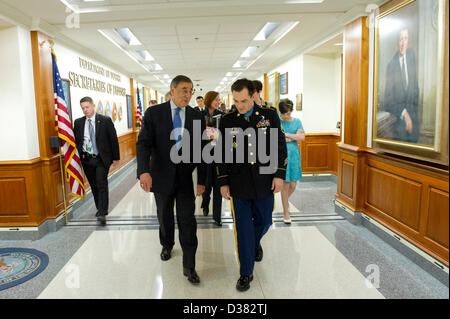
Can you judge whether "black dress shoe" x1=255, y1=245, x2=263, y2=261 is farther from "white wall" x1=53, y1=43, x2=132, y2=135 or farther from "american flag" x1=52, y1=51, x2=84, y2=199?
"white wall" x1=53, y1=43, x2=132, y2=135

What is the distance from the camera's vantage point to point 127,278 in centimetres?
277

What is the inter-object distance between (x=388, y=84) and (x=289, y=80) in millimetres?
4773

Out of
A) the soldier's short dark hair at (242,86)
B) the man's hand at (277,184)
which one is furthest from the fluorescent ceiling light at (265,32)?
the man's hand at (277,184)

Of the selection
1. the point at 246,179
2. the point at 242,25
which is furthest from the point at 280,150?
the point at 242,25

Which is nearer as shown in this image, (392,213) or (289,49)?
(392,213)

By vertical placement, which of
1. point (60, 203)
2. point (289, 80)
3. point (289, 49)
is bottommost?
point (60, 203)

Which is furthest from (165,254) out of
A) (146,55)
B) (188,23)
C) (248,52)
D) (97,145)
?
(248,52)

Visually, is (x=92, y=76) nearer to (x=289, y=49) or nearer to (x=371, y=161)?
(x=289, y=49)

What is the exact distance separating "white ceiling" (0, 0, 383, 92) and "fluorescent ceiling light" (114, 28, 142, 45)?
13 centimetres

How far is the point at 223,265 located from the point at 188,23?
341 cm

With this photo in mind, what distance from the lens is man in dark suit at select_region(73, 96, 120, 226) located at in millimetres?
4371

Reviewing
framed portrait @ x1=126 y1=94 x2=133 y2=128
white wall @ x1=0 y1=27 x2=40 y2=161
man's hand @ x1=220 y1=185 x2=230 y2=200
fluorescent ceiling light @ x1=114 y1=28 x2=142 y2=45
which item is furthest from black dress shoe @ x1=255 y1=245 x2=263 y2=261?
framed portrait @ x1=126 y1=94 x2=133 y2=128

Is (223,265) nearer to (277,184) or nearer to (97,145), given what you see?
(277,184)

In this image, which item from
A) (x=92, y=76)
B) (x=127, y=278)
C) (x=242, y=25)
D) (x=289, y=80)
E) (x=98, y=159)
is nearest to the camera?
(x=127, y=278)
